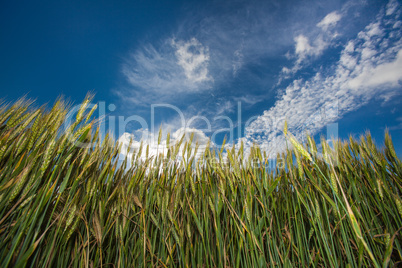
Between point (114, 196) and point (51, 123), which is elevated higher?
point (51, 123)

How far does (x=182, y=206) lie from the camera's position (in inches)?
61.3

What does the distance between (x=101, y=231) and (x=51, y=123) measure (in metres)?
0.89

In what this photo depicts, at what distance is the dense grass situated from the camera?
1239 mm

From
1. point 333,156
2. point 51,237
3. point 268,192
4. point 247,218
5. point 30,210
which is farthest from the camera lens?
point 333,156

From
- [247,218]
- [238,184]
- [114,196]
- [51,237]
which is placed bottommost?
[51,237]

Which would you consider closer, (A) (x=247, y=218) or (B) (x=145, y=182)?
(A) (x=247, y=218)

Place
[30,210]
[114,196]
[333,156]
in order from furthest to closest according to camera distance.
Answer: [333,156] < [114,196] < [30,210]

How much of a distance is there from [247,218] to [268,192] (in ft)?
0.88

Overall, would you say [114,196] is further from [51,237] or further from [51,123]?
[51,123]

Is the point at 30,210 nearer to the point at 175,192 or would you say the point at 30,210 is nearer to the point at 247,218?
the point at 175,192

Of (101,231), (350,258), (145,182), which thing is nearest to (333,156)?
(350,258)

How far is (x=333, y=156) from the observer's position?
1.76 meters

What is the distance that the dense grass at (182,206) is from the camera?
48.8 inches

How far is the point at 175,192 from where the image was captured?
167 cm
